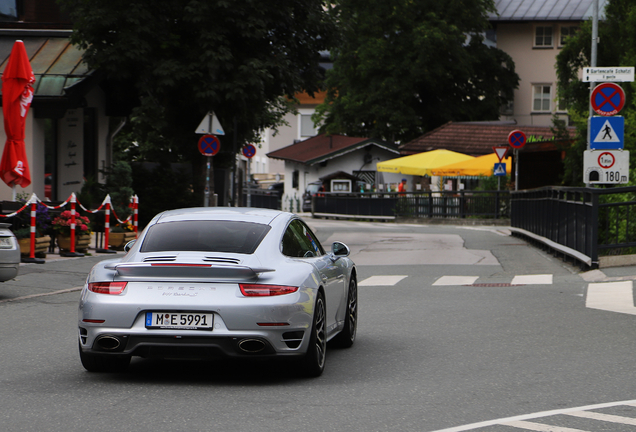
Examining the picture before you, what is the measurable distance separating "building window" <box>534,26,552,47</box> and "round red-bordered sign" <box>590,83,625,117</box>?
4864 centimetres

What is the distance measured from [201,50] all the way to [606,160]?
37.7ft

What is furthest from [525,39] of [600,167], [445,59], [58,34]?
[600,167]

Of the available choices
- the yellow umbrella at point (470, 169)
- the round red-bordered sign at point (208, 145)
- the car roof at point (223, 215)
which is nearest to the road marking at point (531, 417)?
the car roof at point (223, 215)

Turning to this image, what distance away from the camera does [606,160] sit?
53.9 feet

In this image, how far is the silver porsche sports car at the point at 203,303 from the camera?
22.0ft

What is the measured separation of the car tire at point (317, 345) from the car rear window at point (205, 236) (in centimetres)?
67

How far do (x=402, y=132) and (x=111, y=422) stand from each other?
54022 mm

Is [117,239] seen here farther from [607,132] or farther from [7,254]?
[607,132]

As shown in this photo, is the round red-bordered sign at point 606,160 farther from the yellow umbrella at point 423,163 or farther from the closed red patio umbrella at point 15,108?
the yellow umbrella at point 423,163

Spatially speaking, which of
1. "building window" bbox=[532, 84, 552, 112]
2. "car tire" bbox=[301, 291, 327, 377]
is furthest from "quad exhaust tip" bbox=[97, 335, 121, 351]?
"building window" bbox=[532, 84, 552, 112]

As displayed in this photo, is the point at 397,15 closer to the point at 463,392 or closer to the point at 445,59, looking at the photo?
the point at 445,59

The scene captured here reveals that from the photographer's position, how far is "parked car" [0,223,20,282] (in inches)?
460

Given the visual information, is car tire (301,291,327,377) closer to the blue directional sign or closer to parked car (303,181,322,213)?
the blue directional sign

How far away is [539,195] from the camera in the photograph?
72.5 feet
